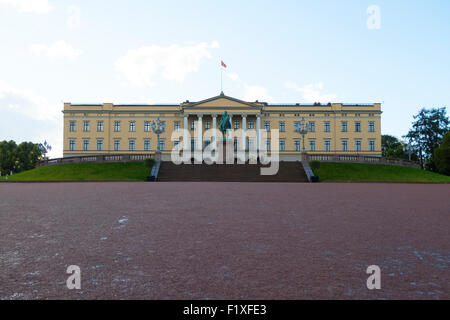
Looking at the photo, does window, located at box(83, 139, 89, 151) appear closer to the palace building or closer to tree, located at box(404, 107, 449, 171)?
the palace building

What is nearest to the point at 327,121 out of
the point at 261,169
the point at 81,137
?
the point at 261,169

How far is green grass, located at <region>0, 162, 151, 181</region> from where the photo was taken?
107 feet

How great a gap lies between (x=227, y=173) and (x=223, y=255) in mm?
29064

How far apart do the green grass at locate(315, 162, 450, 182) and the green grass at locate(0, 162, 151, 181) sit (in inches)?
826

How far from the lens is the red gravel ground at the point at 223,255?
11.6 ft

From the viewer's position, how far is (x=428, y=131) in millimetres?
69062

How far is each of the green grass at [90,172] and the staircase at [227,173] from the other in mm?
2916

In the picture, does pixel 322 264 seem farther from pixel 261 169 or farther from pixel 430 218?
pixel 261 169

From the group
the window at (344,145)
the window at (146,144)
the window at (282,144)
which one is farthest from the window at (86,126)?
A: the window at (344,145)

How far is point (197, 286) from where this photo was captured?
361 centimetres

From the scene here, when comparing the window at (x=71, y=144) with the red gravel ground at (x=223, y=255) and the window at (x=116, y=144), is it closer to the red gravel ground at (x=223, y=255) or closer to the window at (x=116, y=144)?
the window at (x=116, y=144)
